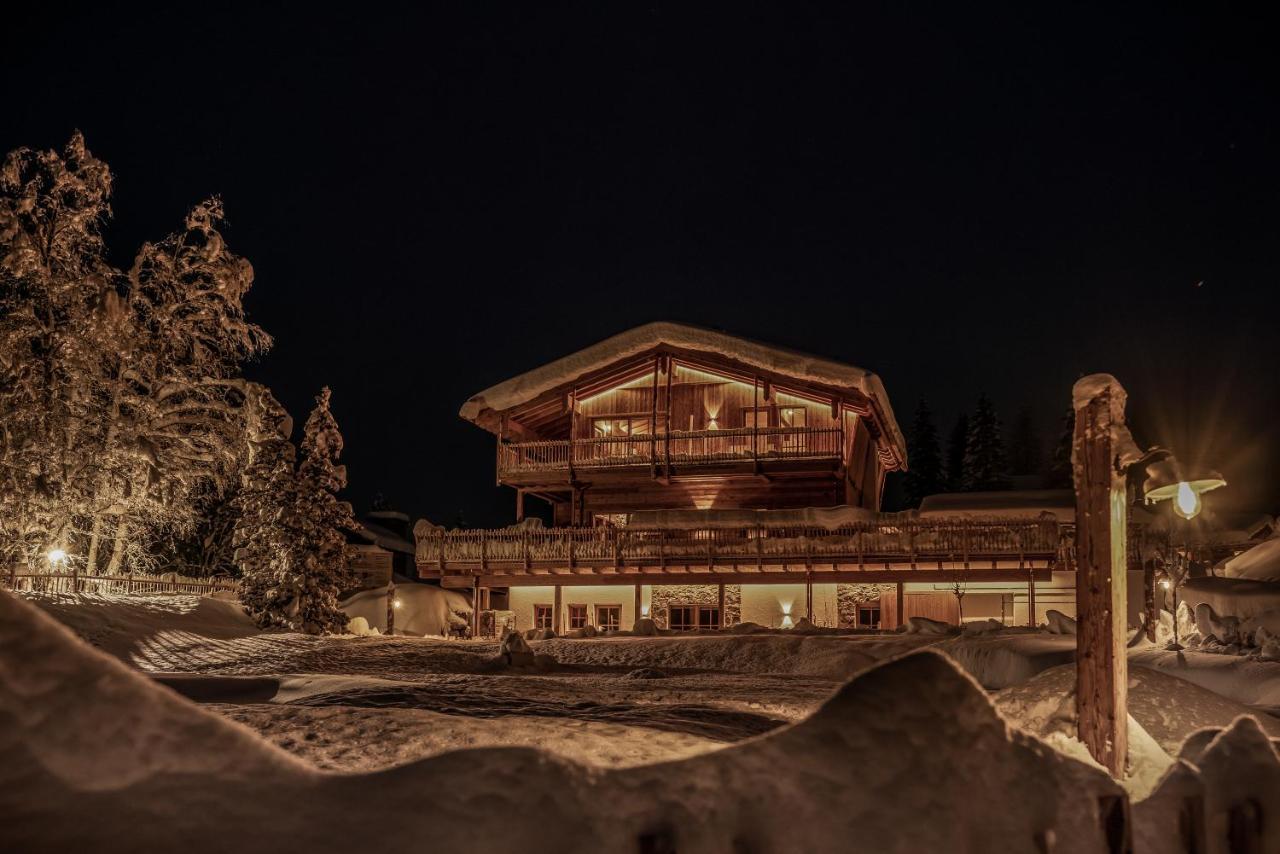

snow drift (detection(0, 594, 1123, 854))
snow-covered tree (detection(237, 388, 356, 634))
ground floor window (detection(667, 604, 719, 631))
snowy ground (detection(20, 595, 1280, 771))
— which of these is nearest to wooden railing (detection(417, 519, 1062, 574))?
ground floor window (detection(667, 604, 719, 631))

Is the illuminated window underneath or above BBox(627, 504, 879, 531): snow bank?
above

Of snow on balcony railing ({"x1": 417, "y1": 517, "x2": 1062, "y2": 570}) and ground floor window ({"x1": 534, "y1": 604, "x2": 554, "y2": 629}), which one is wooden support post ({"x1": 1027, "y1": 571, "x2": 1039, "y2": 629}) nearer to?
snow on balcony railing ({"x1": 417, "y1": 517, "x2": 1062, "y2": 570})

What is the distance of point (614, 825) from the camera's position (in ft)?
11.6

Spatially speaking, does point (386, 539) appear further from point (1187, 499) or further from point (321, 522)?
point (1187, 499)

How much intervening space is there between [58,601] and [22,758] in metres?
19.6

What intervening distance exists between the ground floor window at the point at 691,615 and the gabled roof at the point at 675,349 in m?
7.40

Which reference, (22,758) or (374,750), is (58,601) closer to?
(374,750)

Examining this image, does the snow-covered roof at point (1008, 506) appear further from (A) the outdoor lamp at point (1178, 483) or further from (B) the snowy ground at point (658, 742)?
(A) the outdoor lamp at point (1178, 483)

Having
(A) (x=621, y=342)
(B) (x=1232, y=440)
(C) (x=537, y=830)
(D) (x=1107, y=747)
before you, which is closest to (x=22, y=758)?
(C) (x=537, y=830)

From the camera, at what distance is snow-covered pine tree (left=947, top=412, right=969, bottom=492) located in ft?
206

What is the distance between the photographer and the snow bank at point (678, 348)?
1163 inches

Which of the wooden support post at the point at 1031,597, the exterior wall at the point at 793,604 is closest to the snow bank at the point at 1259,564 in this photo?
the wooden support post at the point at 1031,597

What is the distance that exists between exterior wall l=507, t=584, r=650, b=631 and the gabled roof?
21.1 feet

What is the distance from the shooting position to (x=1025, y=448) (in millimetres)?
72875
